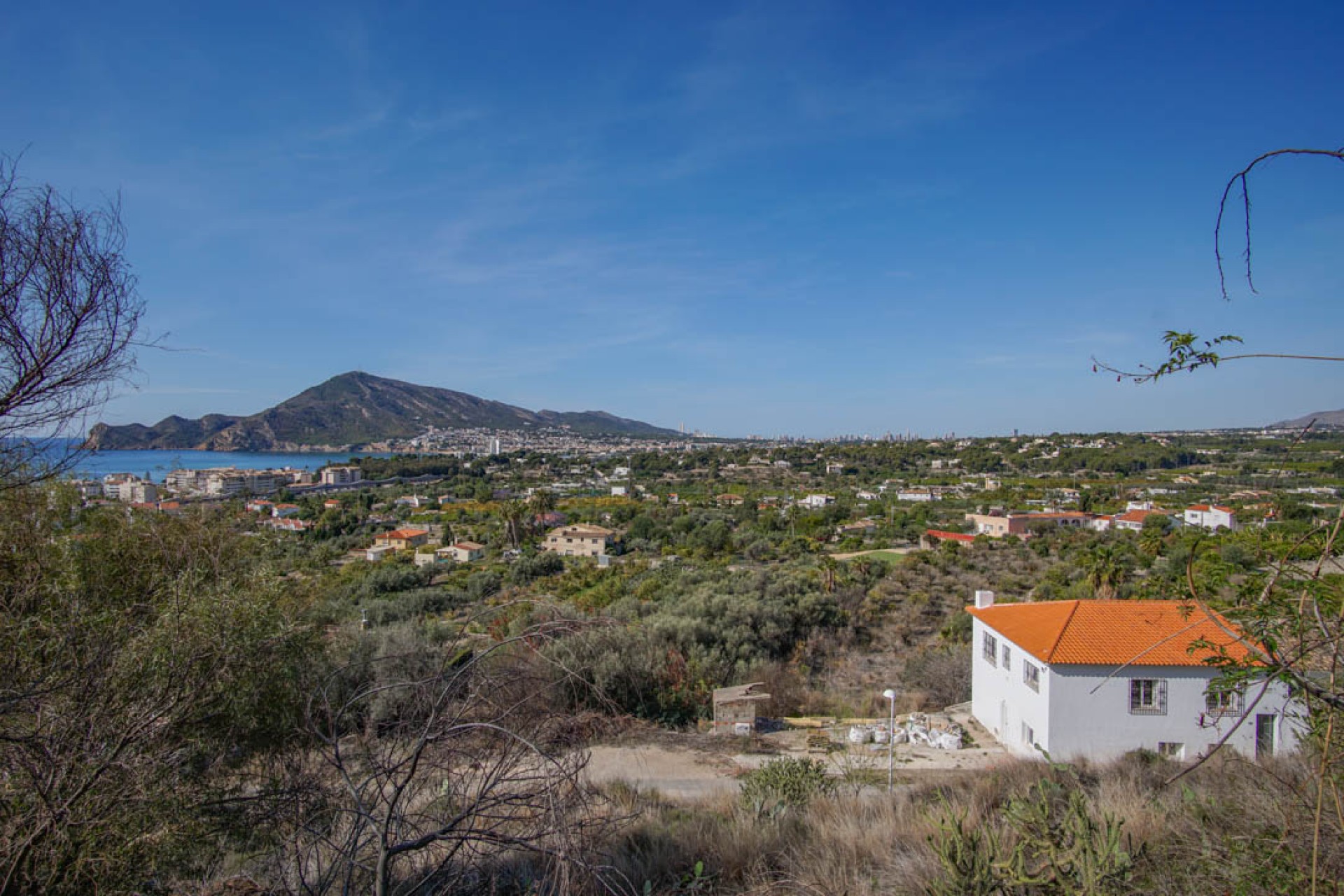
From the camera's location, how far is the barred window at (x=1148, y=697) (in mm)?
11188

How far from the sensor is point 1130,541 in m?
28.2

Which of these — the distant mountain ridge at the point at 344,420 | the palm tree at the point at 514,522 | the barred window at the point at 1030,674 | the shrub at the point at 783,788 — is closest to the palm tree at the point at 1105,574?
the barred window at the point at 1030,674

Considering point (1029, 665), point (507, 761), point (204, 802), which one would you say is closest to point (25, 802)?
point (204, 802)

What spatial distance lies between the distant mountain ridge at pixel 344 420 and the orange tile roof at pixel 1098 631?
63.2 m

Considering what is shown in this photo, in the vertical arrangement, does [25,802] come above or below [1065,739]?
above

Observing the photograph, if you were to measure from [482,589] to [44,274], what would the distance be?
20080 mm

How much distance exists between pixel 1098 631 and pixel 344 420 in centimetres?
12322

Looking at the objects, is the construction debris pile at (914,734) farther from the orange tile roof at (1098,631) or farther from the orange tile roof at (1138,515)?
the orange tile roof at (1138,515)

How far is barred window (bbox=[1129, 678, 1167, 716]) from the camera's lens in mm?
11188

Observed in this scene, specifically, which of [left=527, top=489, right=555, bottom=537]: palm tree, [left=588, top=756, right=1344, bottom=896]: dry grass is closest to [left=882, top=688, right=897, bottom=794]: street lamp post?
[left=588, top=756, right=1344, bottom=896]: dry grass

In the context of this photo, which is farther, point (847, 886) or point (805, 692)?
point (805, 692)

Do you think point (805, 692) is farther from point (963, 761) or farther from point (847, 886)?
point (847, 886)

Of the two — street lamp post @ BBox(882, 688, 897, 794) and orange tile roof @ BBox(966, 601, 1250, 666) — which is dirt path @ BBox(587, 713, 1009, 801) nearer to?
street lamp post @ BBox(882, 688, 897, 794)

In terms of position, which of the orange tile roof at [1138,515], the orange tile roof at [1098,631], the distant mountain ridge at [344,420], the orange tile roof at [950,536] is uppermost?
the distant mountain ridge at [344,420]
